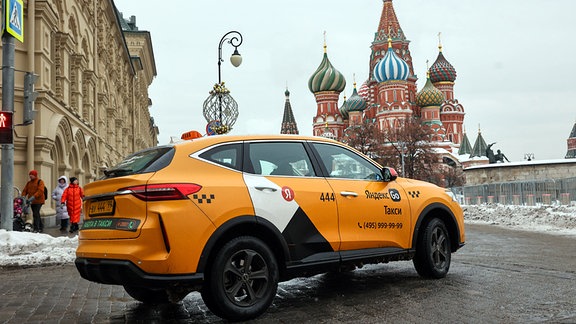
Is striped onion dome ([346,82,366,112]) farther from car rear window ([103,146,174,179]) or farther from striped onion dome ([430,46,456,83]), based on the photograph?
car rear window ([103,146,174,179])

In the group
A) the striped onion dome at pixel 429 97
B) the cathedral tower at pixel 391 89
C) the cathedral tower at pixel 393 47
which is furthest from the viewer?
the cathedral tower at pixel 393 47

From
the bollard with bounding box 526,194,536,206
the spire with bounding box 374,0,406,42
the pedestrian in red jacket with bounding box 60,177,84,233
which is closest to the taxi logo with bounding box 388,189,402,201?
the pedestrian in red jacket with bounding box 60,177,84,233

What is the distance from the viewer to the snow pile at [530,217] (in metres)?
16.5

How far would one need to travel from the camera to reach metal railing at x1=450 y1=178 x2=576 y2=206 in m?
20.0

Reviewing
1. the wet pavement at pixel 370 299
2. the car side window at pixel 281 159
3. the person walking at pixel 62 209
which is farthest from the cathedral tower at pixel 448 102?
the car side window at pixel 281 159

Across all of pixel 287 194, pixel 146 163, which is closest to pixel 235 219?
pixel 287 194

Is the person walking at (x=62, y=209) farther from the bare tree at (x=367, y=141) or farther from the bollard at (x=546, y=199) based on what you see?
the bare tree at (x=367, y=141)

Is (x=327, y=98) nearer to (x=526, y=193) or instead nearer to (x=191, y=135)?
(x=526, y=193)

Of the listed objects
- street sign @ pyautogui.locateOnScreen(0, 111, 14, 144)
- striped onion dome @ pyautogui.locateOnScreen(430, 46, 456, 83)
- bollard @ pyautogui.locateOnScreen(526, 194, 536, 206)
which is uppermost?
striped onion dome @ pyautogui.locateOnScreen(430, 46, 456, 83)

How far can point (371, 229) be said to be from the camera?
20.0ft

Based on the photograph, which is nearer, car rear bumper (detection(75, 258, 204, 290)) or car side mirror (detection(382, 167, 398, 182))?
car rear bumper (detection(75, 258, 204, 290))

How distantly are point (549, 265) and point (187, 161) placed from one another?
5.72 m

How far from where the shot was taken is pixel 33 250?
1075 centimetres

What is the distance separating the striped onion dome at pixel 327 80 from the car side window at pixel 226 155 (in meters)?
95.3
